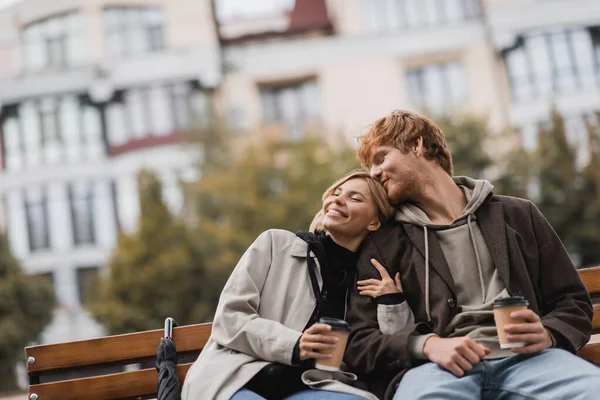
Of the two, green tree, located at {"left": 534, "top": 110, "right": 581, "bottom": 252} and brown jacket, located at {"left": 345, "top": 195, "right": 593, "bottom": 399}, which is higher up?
brown jacket, located at {"left": 345, "top": 195, "right": 593, "bottom": 399}

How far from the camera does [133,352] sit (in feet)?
11.3

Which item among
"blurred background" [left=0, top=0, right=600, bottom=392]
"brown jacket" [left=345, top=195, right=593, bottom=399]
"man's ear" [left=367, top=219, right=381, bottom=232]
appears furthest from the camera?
"blurred background" [left=0, top=0, right=600, bottom=392]

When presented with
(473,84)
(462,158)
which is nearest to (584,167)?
(462,158)

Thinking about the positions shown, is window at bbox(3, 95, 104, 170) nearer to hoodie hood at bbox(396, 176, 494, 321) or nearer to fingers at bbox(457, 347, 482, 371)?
hoodie hood at bbox(396, 176, 494, 321)

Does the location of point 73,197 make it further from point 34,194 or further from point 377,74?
point 377,74

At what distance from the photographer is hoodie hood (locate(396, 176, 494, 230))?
3.25 meters

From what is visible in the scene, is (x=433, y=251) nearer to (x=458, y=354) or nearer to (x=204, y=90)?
(x=458, y=354)

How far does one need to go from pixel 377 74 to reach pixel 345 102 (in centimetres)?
190

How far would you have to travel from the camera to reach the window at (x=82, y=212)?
3350 cm

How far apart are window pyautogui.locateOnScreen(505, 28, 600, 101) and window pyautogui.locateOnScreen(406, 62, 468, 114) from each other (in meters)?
2.09

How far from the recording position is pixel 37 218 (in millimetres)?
33781

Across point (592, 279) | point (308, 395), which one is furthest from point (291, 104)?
point (308, 395)

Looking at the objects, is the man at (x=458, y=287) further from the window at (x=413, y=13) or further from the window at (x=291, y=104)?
the window at (x=413, y=13)

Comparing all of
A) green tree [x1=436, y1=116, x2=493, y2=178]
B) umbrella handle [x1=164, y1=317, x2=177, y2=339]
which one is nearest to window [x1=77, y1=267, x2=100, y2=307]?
green tree [x1=436, y1=116, x2=493, y2=178]
